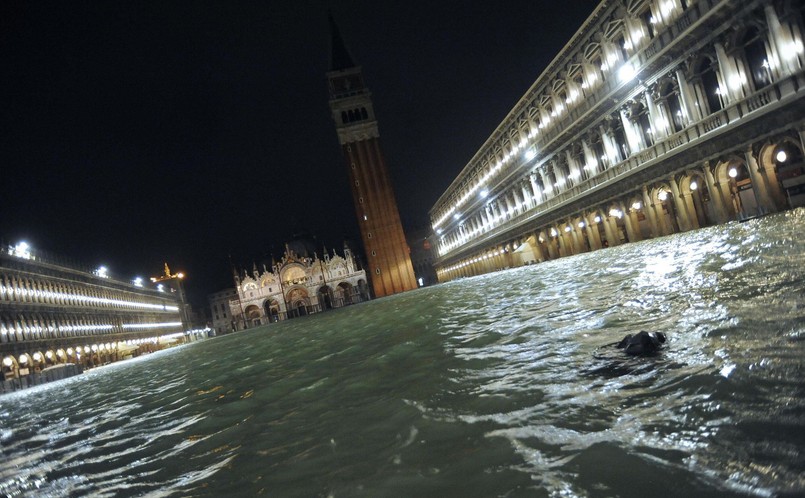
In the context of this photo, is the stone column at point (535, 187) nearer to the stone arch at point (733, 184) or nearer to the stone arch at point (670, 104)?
the stone arch at point (670, 104)

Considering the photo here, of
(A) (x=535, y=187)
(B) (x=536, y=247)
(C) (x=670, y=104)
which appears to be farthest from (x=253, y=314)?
(C) (x=670, y=104)

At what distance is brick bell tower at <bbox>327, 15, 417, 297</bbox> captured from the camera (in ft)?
230

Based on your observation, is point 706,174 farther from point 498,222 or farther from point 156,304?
point 156,304

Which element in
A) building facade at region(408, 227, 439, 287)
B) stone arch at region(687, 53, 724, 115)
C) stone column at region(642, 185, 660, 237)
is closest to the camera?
stone arch at region(687, 53, 724, 115)

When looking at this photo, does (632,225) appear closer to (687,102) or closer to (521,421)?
(687,102)

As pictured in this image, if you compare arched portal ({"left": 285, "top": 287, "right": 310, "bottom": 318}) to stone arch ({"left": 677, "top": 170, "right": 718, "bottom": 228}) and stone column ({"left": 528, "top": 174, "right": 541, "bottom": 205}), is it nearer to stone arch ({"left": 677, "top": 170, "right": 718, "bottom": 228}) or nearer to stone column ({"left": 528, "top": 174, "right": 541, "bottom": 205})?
stone column ({"left": 528, "top": 174, "right": 541, "bottom": 205})

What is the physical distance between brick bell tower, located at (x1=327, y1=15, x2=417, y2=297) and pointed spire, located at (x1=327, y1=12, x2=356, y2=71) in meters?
6.38

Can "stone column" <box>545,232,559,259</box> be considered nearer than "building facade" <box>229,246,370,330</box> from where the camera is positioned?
Yes

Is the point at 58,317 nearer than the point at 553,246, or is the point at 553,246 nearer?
the point at 553,246

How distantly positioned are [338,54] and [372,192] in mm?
25774

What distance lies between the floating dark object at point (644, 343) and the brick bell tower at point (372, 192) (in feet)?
216

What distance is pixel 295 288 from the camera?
88.1m

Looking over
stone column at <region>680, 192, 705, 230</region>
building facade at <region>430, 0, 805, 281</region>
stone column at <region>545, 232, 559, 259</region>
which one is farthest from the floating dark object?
stone column at <region>545, 232, 559, 259</region>

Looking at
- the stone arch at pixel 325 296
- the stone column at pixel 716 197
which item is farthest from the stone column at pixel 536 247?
the stone arch at pixel 325 296
